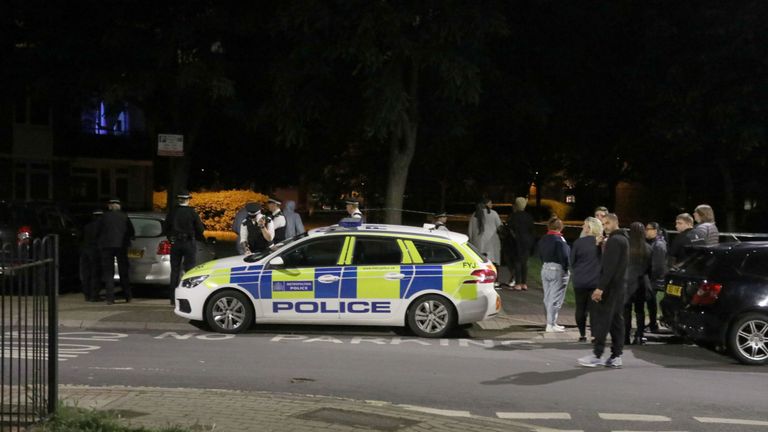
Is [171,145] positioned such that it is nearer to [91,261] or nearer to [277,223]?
[91,261]

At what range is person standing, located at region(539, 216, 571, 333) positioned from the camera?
43.7ft

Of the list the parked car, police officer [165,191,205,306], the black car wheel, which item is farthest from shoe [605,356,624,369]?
the parked car

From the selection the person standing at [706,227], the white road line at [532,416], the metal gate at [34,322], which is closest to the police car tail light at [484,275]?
the person standing at [706,227]

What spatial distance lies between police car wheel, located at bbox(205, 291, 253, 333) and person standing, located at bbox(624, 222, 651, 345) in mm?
4957

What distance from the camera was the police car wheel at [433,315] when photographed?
12961 mm

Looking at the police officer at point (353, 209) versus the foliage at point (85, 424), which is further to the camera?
the police officer at point (353, 209)

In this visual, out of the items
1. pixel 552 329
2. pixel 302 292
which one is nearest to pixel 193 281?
pixel 302 292

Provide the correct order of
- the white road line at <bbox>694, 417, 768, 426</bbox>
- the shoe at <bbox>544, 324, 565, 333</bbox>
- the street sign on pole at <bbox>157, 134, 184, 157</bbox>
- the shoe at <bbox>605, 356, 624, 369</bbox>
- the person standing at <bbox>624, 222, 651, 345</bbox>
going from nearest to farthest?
1. the white road line at <bbox>694, 417, 768, 426</bbox>
2. the shoe at <bbox>605, 356, 624, 369</bbox>
3. the person standing at <bbox>624, 222, 651, 345</bbox>
4. the shoe at <bbox>544, 324, 565, 333</bbox>
5. the street sign on pole at <bbox>157, 134, 184, 157</bbox>

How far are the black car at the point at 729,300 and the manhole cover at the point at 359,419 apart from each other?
544 centimetres

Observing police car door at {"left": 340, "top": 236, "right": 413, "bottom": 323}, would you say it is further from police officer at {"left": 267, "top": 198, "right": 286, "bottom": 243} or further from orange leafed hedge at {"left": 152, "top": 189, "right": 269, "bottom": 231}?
orange leafed hedge at {"left": 152, "top": 189, "right": 269, "bottom": 231}

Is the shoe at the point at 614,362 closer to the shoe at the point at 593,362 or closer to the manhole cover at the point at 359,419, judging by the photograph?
the shoe at the point at 593,362

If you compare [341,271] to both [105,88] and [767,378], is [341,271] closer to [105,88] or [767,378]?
[767,378]

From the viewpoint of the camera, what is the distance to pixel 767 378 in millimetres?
10516

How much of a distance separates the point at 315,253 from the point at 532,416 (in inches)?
216
